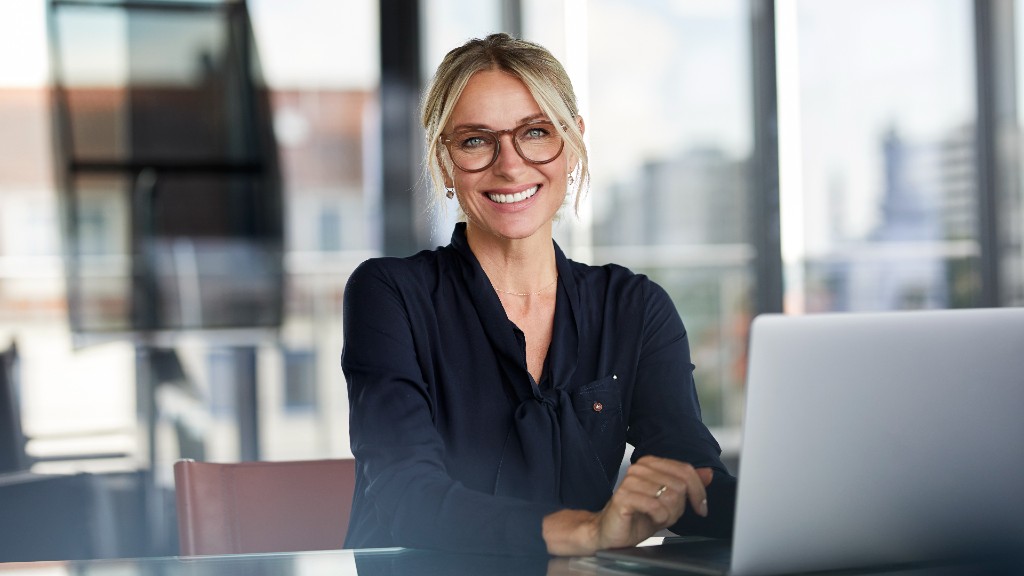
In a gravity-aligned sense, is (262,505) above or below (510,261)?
below

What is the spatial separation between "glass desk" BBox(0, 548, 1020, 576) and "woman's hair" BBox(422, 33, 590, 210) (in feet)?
2.34

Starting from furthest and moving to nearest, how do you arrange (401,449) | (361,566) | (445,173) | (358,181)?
1. (358,181)
2. (445,173)
3. (401,449)
4. (361,566)

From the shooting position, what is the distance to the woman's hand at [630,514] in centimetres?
111

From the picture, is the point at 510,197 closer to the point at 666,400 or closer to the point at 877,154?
the point at 666,400

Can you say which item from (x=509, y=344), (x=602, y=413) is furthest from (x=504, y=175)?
(x=602, y=413)

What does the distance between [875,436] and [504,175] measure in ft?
2.65

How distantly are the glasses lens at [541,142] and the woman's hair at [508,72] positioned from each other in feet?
0.06

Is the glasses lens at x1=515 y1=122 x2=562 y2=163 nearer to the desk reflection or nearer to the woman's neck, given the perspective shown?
the woman's neck

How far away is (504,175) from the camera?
1597 millimetres

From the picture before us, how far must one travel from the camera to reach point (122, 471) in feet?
13.0

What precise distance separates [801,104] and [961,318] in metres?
3.66

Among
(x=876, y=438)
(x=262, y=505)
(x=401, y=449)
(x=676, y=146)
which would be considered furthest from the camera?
(x=676, y=146)

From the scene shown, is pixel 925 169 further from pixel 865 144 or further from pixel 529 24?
pixel 529 24

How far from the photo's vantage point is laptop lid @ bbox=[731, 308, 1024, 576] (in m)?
0.90
